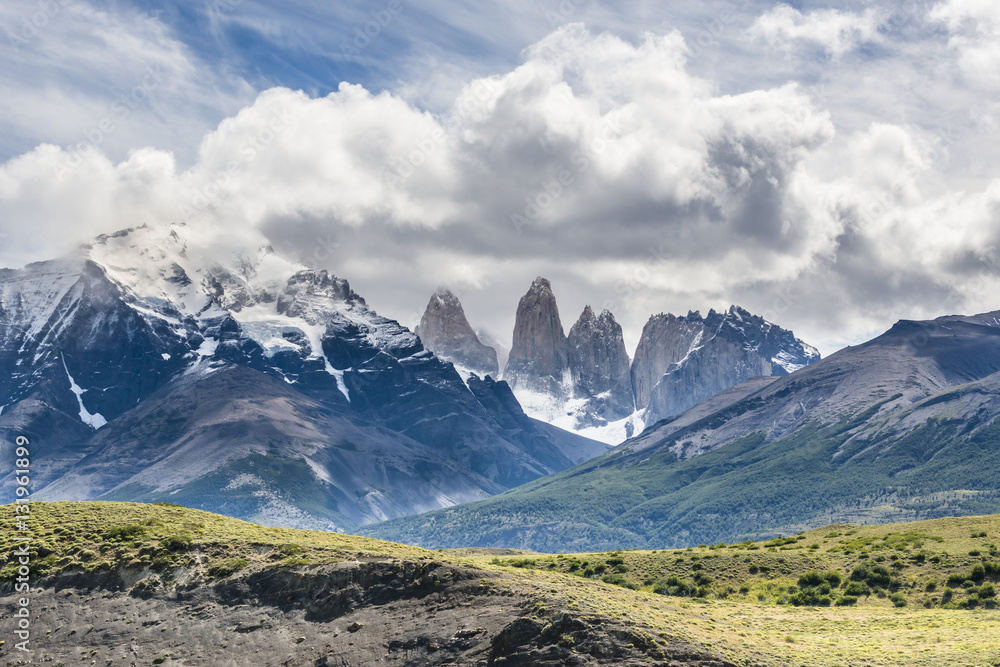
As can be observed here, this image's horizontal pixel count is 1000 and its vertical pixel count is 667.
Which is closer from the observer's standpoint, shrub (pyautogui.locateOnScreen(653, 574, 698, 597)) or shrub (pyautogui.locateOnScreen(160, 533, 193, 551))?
shrub (pyautogui.locateOnScreen(160, 533, 193, 551))

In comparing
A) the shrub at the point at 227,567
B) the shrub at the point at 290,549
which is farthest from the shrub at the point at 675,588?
the shrub at the point at 227,567

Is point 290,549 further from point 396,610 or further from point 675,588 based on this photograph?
point 675,588

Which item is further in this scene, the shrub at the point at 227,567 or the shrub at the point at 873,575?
the shrub at the point at 873,575

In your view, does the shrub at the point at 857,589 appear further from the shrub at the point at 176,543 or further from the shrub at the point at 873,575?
the shrub at the point at 176,543

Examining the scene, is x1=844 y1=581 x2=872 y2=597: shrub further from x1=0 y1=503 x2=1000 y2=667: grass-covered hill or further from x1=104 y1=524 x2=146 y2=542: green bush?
x1=104 y1=524 x2=146 y2=542: green bush

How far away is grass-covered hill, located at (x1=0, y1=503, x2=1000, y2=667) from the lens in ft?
212

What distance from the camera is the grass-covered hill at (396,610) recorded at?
6450 cm

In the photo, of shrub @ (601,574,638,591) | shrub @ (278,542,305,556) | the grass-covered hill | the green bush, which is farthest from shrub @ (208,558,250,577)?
shrub @ (601,574,638,591)

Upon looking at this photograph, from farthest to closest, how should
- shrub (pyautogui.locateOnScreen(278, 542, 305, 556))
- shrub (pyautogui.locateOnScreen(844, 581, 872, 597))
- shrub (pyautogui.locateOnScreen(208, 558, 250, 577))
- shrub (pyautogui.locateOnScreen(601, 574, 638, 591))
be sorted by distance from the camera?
shrub (pyautogui.locateOnScreen(601, 574, 638, 591)), shrub (pyautogui.locateOnScreen(844, 581, 872, 597)), shrub (pyautogui.locateOnScreen(278, 542, 305, 556)), shrub (pyautogui.locateOnScreen(208, 558, 250, 577))

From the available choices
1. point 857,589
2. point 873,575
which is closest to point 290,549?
point 857,589

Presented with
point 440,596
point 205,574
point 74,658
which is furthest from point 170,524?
point 440,596

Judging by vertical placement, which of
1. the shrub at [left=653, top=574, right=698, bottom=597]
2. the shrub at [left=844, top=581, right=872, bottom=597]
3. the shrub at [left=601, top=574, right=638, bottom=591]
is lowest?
A: the shrub at [left=844, top=581, right=872, bottom=597]

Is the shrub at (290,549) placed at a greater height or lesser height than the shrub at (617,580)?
greater

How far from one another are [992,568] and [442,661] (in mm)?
60504
